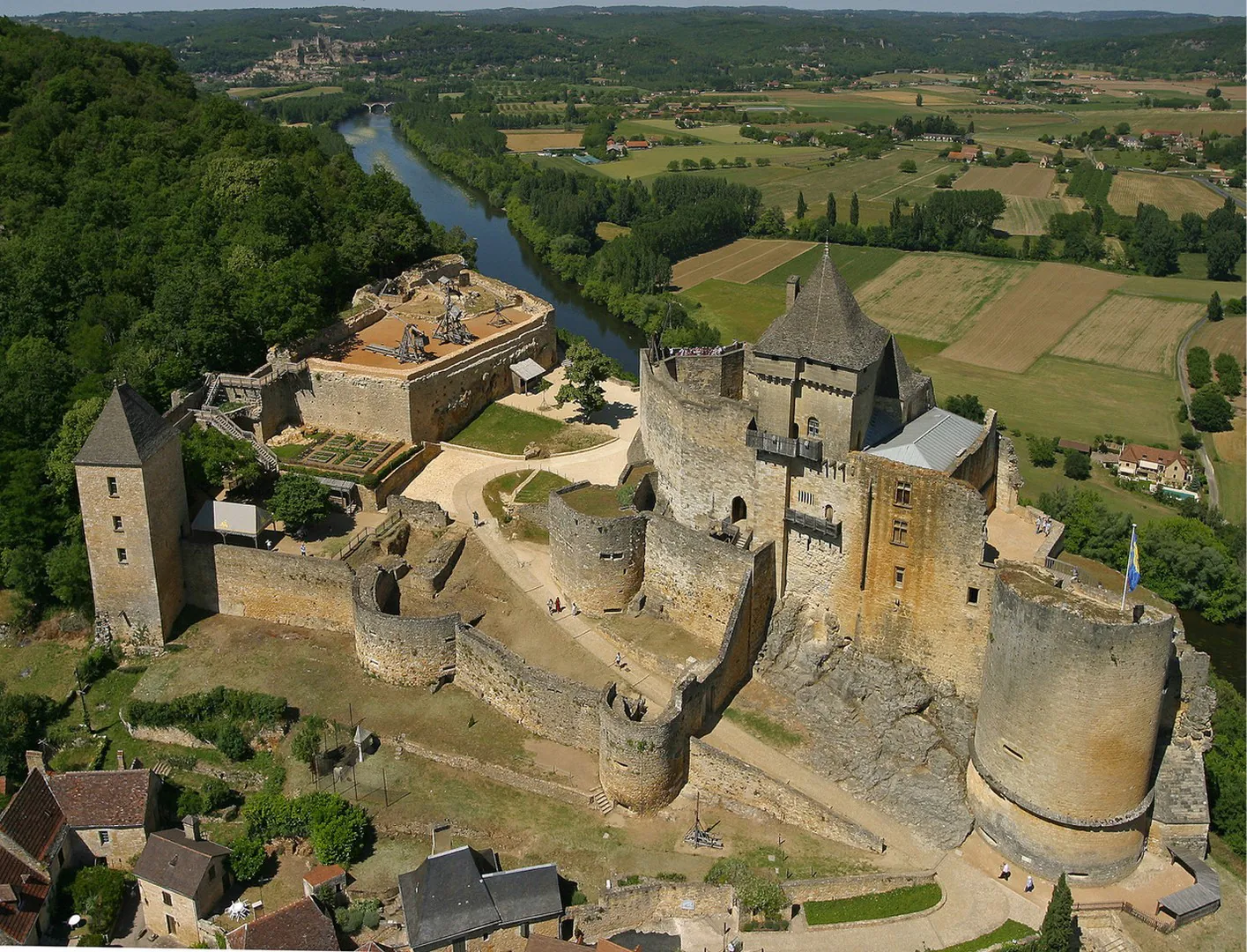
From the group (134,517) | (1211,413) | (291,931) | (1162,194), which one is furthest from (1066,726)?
(1162,194)

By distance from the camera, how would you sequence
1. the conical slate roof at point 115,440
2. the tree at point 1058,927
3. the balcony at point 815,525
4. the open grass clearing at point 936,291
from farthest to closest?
the open grass clearing at point 936,291 → the conical slate roof at point 115,440 → the balcony at point 815,525 → the tree at point 1058,927

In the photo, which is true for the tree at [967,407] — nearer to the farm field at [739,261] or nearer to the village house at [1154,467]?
the village house at [1154,467]

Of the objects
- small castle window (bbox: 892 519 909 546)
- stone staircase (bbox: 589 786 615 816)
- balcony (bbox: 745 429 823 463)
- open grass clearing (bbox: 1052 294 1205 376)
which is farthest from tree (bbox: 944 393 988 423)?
stone staircase (bbox: 589 786 615 816)

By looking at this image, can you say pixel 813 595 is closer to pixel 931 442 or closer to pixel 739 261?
pixel 931 442

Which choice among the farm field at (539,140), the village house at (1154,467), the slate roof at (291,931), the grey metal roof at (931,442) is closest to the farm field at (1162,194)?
the village house at (1154,467)

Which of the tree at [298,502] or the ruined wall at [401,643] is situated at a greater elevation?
the tree at [298,502]

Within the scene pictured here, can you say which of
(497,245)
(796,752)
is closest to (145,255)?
(796,752)

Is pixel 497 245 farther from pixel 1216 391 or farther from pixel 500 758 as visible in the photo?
pixel 500 758
